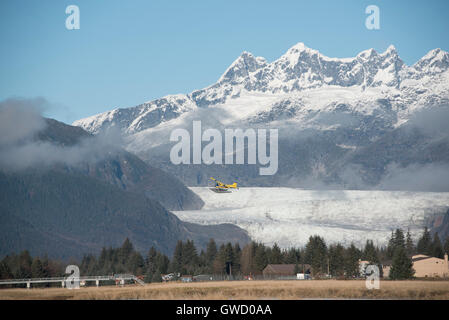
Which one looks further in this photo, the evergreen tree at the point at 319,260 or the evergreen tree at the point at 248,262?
the evergreen tree at the point at 248,262

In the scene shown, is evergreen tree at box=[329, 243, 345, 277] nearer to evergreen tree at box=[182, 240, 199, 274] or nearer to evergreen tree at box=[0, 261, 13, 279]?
evergreen tree at box=[182, 240, 199, 274]

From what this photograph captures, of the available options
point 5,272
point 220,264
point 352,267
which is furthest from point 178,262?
point 352,267

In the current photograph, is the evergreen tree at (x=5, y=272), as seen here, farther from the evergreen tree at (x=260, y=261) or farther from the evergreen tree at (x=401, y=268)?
the evergreen tree at (x=401, y=268)

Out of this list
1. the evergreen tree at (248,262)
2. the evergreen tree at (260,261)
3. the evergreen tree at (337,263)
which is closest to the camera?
the evergreen tree at (337,263)

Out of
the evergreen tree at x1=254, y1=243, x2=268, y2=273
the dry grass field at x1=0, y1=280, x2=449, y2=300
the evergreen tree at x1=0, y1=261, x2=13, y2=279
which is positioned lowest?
the dry grass field at x1=0, y1=280, x2=449, y2=300

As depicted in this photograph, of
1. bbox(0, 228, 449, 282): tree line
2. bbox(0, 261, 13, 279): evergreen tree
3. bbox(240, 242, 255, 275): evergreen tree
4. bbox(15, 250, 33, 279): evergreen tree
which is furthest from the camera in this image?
bbox(240, 242, 255, 275): evergreen tree

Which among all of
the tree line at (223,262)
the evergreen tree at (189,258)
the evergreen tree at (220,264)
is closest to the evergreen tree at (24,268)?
the tree line at (223,262)

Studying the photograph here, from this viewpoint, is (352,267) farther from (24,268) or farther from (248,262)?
(24,268)

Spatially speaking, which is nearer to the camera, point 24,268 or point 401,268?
point 401,268

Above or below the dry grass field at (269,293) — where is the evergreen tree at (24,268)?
above

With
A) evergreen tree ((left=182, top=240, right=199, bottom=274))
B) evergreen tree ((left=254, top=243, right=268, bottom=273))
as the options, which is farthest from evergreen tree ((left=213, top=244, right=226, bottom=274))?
evergreen tree ((left=182, top=240, right=199, bottom=274))

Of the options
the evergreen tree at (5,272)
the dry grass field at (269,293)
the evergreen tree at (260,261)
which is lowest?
the dry grass field at (269,293)

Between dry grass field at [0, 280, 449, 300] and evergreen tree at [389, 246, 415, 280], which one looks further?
evergreen tree at [389, 246, 415, 280]
